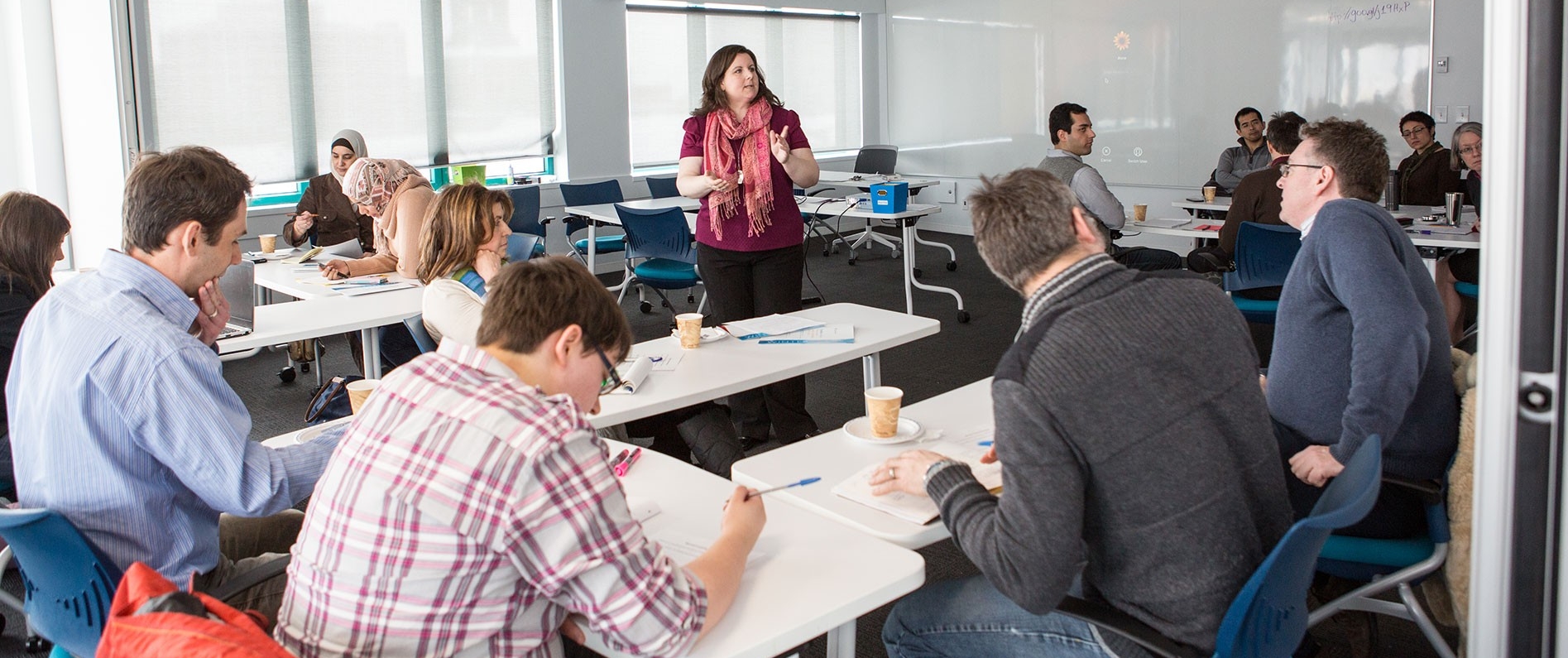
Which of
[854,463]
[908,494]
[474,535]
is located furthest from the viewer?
[854,463]

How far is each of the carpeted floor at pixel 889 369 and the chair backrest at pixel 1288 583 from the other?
46.4 inches

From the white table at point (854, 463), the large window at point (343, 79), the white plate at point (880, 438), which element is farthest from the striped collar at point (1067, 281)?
the large window at point (343, 79)

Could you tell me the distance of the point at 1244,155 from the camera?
8016 millimetres

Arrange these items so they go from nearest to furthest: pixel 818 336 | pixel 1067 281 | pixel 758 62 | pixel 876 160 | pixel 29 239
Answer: pixel 1067 281
pixel 29 239
pixel 818 336
pixel 758 62
pixel 876 160

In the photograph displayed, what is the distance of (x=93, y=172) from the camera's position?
223 inches

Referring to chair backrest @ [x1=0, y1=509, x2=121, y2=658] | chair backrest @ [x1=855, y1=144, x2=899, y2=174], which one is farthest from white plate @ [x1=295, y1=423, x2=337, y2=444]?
chair backrest @ [x1=855, y1=144, x2=899, y2=174]

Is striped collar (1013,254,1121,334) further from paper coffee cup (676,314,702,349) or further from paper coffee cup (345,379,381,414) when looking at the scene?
paper coffee cup (676,314,702,349)

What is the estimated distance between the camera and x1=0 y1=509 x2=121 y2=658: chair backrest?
5.52 ft

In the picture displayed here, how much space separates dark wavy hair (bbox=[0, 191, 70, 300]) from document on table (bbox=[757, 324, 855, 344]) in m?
1.95

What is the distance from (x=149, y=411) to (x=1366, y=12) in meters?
8.10

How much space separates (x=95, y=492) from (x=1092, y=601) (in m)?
1.54

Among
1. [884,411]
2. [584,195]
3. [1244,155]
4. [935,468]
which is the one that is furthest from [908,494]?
[1244,155]

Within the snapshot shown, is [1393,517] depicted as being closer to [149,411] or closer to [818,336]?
[818,336]

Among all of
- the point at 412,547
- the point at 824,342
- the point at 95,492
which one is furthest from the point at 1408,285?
the point at 95,492
